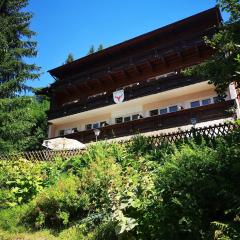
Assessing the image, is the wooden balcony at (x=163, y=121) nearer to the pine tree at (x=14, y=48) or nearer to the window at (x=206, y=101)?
the window at (x=206, y=101)

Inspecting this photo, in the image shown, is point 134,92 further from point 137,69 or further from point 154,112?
point 137,69

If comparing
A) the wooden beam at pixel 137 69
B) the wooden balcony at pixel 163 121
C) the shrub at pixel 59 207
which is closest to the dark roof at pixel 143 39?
the wooden beam at pixel 137 69

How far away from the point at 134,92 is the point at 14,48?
9.16 meters

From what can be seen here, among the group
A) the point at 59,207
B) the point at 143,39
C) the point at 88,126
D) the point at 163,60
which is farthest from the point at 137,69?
the point at 59,207

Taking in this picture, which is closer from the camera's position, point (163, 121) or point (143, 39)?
point (163, 121)

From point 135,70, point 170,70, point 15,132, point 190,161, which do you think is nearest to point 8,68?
point 15,132

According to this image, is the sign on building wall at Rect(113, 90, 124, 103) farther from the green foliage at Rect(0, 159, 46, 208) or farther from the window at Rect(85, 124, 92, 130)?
the green foliage at Rect(0, 159, 46, 208)

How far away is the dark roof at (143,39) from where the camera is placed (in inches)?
904

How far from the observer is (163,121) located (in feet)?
65.6

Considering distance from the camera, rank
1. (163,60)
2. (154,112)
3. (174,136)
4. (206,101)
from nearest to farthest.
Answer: (174,136), (206,101), (154,112), (163,60)

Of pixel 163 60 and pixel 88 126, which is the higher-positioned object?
pixel 163 60

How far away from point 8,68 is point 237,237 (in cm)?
2016

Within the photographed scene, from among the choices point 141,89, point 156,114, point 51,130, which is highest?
point 141,89

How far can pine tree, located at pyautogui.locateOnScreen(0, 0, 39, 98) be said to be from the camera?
21.8 metres
